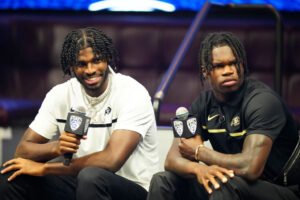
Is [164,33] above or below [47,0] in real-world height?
below

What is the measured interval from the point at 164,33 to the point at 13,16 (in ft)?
4.51

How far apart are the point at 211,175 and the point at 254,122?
32 cm

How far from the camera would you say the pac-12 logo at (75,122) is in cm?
229

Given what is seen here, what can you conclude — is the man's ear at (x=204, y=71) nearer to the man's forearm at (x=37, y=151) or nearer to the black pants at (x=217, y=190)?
the black pants at (x=217, y=190)

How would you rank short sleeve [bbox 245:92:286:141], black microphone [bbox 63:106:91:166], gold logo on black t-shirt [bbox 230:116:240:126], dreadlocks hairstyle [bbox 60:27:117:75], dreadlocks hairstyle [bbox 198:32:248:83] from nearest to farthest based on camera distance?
black microphone [bbox 63:106:91:166]
short sleeve [bbox 245:92:286:141]
gold logo on black t-shirt [bbox 230:116:240:126]
dreadlocks hairstyle [bbox 198:32:248:83]
dreadlocks hairstyle [bbox 60:27:117:75]

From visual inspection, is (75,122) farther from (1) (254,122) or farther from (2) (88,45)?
(1) (254,122)

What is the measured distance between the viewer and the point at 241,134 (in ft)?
8.29

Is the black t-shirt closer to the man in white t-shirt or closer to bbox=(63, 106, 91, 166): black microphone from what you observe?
the man in white t-shirt

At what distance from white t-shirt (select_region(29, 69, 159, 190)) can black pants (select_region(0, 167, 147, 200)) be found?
14cm

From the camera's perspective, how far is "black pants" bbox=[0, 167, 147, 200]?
245 cm

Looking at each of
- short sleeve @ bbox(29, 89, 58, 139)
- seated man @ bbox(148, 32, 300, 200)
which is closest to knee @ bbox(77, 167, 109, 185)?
seated man @ bbox(148, 32, 300, 200)

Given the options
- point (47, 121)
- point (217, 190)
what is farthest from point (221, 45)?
point (47, 121)

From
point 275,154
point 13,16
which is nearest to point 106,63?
point 275,154

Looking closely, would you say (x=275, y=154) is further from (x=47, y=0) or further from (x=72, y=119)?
(x=47, y=0)
